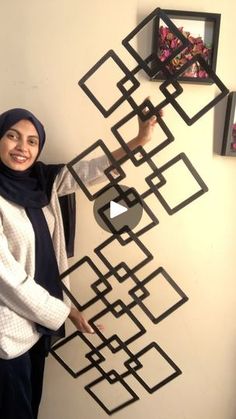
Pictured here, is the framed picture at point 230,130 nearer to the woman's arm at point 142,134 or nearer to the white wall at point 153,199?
the white wall at point 153,199

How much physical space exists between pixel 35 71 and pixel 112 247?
523mm

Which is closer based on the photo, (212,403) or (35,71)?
(35,71)

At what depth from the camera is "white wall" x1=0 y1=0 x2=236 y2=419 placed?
39.8 inches

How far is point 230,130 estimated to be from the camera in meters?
1.04

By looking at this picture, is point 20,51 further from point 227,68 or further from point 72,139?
point 227,68

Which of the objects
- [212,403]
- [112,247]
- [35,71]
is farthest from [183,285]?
[35,71]

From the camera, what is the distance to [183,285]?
44.2 inches

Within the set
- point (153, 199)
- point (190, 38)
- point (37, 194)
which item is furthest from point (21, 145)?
point (190, 38)

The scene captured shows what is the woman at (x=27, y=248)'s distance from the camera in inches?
34.1

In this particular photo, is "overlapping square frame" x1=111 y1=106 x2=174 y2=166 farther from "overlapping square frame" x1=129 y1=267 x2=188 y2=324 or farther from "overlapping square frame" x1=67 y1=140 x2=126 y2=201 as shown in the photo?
"overlapping square frame" x1=129 y1=267 x2=188 y2=324

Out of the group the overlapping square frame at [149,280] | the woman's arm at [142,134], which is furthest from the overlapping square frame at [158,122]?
the overlapping square frame at [149,280]

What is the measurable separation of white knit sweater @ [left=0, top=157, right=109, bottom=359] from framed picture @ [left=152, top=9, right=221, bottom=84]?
13.1 inches

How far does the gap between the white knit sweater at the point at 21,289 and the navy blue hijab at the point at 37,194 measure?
2cm

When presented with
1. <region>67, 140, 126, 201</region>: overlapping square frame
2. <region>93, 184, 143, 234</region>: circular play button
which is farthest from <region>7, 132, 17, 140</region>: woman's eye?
<region>93, 184, 143, 234</region>: circular play button
